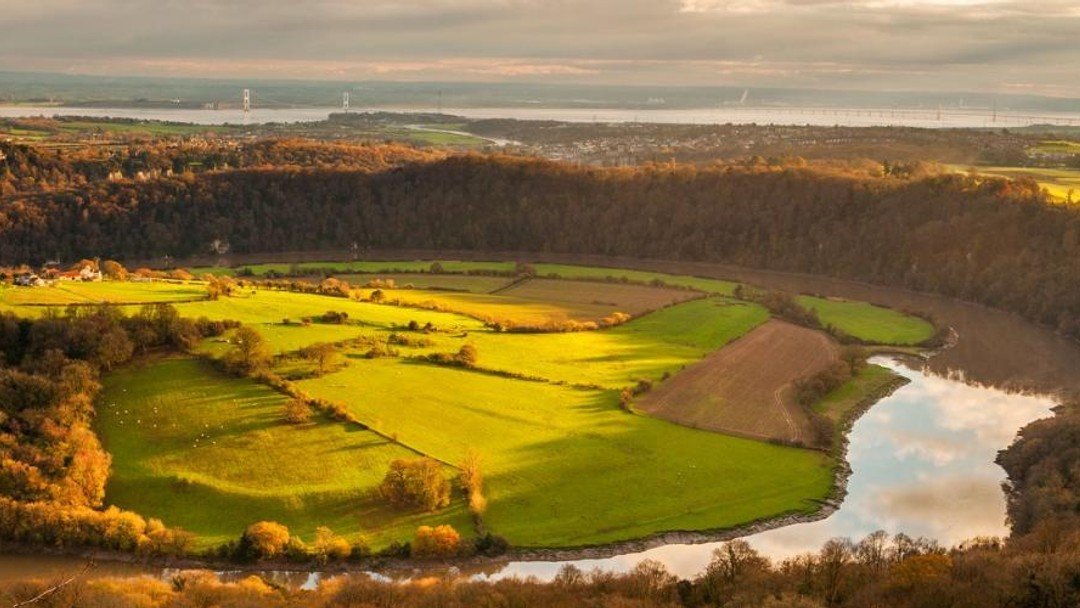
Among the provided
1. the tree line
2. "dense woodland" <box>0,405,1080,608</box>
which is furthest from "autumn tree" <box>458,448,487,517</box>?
the tree line

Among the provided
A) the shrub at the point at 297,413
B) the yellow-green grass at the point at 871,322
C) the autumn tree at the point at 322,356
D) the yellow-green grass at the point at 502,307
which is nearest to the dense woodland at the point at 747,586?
the shrub at the point at 297,413

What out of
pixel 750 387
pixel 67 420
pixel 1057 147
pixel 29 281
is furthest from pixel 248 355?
pixel 1057 147

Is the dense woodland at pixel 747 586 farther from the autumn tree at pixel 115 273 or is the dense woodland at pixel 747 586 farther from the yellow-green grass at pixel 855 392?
the autumn tree at pixel 115 273

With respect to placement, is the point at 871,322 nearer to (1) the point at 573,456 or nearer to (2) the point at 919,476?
(2) the point at 919,476

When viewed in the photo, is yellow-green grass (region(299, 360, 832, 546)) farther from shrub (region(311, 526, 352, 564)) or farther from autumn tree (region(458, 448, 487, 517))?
shrub (region(311, 526, 352, 564))

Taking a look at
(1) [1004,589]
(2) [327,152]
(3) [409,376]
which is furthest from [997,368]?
(2) [327,152]

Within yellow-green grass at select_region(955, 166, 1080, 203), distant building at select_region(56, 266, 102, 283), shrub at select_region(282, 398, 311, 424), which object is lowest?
shrub at select_region(282, 398, 311, 424)
